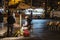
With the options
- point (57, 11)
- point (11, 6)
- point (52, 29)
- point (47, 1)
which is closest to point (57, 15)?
point (57, 11)

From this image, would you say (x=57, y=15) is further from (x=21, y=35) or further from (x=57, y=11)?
(x=21, y=35)

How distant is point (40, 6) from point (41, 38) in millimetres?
19187

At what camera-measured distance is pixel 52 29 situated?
60.8 ft

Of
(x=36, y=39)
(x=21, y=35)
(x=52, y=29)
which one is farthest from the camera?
(x=52, y=29)

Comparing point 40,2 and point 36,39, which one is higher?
point 40,2

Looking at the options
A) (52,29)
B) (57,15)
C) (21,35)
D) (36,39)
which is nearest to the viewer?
(36,39)

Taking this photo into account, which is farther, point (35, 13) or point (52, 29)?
point (35, 13)

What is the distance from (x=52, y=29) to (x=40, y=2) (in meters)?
14.0

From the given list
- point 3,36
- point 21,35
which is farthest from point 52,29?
point 3,36

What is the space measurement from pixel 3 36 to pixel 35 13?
60.1 feet

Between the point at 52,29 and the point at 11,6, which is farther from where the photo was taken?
the point at 52,29

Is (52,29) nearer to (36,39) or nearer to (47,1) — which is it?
(36,39)

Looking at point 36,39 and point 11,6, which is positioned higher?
point 11,6

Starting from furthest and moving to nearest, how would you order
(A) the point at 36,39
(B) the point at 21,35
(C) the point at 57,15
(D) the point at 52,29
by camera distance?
(C) the point at 57,15 → (D) the point at 52,29 → (B) the point at 21,35 → (A) the point at 36,39
